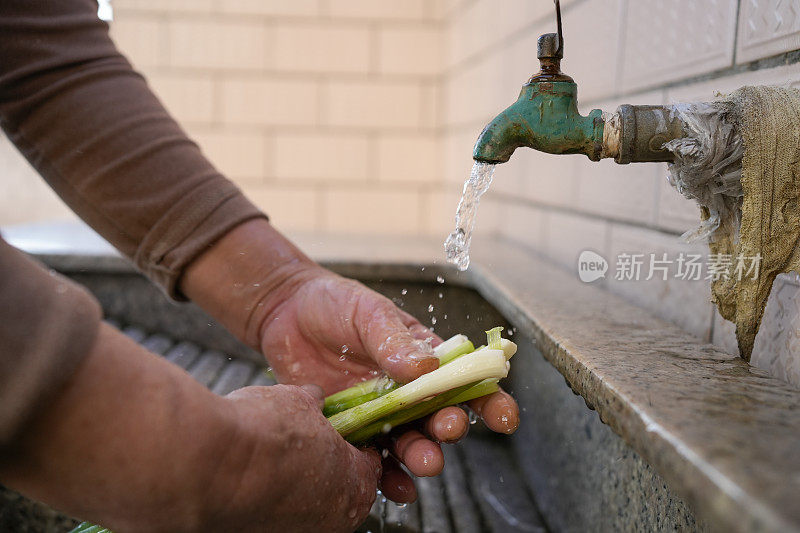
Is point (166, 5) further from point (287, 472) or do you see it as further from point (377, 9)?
point (287, 472)

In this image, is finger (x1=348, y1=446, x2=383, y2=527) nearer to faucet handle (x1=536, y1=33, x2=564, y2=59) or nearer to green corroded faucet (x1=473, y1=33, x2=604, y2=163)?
green corroded faucet (x1=473, y1=33, x2=604, y2=163)

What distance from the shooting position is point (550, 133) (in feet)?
2.35

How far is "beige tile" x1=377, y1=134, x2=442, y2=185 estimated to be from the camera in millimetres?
3154

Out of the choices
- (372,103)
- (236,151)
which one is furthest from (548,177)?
(236,151)

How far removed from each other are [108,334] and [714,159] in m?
0.59

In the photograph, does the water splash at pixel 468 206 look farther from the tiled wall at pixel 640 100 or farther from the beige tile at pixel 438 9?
the beige tile at pixel 438 9

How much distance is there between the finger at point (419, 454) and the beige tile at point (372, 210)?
7.81 feet

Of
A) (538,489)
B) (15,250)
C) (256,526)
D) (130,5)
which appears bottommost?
(538,489)

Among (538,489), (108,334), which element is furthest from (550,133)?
(538,489)

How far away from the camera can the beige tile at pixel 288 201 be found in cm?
317

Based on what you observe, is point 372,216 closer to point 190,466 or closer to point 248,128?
point 248,128

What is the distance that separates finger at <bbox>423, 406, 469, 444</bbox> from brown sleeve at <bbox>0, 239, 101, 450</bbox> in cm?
41

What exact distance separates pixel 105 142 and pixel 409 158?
2215 millimetres

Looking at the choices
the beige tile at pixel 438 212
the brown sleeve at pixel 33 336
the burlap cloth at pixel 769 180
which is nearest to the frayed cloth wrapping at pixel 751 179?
the burlap cloth at pixel 769 180
